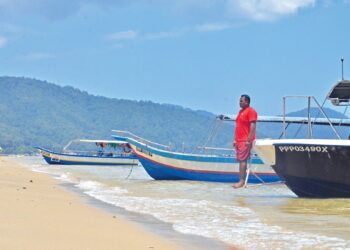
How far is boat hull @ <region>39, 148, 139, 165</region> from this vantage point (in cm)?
3794

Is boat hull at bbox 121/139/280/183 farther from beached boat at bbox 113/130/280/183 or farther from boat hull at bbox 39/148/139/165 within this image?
boat hull at bbox 39/148/139/165

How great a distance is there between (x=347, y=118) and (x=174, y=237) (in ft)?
30.5

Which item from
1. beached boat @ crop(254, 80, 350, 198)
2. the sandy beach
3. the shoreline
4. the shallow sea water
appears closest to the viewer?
the sandy beach

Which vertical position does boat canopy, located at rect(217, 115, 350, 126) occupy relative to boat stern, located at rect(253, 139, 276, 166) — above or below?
above

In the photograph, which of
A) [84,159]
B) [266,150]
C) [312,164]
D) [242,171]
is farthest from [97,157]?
[312,164]

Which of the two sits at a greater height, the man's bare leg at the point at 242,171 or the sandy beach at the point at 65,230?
the man's bare leg at the point at 242,171

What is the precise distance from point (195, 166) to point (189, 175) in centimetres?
33

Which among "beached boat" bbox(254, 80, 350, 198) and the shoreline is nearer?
the shoreline

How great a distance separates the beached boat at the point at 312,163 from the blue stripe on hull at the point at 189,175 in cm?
572

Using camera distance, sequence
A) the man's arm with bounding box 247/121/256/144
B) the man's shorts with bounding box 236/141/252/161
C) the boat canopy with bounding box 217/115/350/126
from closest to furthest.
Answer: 1. the man's arm with bounding box 247/121/256/144
2. the man's shorts with bounding box 236/141/252/161
3. the boat canopy with bounding box 217/115/350/126

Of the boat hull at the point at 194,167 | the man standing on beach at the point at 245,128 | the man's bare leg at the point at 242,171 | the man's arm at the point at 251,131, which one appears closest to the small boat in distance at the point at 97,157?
the boat hull at the point at 194,167

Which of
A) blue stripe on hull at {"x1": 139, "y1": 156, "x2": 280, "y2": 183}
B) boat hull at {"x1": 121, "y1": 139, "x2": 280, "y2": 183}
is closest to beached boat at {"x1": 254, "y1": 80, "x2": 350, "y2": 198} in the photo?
boat hull at {"x1": 121, "y1": 139, "x2": 280, "y2": 183}

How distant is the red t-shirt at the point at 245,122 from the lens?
1266 cm

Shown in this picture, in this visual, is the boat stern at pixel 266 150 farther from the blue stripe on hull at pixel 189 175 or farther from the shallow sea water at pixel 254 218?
the blue stripe on hull at pixel 189 175
